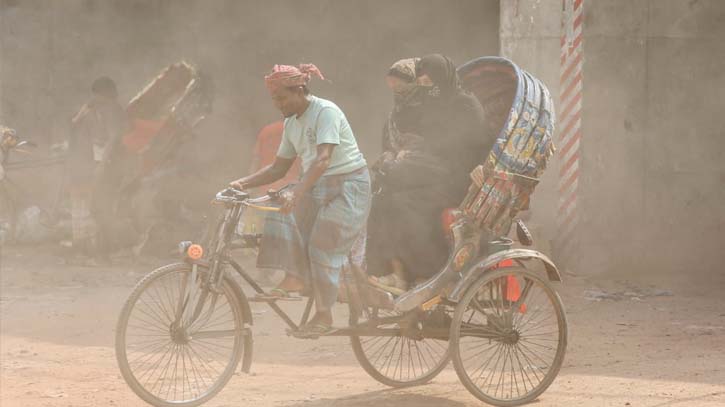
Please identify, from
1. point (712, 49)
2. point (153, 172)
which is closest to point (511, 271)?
point (712, 49)

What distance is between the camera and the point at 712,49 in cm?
1153

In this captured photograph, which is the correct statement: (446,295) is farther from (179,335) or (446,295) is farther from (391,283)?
(179,335)

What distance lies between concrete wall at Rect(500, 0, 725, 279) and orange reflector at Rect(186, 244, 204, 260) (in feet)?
20.3

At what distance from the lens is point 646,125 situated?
1146cm

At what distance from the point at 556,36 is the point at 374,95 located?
3541mm

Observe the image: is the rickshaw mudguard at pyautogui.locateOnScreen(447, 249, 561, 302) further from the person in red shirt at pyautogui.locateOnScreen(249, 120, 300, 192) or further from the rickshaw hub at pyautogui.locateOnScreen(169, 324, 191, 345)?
the person in red shirt at pyautogui.locateOnScreen(249, 120, 300, 192)

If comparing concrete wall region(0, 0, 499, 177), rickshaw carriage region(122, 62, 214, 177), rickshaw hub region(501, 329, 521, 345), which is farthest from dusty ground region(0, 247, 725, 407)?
concrete wall region(0, 0, 499, 177)

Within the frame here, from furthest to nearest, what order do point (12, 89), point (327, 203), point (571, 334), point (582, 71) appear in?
point (12, 89) < point (582, 71) < point (571, 334) < point (327, 203)

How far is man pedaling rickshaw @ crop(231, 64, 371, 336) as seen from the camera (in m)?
5.76

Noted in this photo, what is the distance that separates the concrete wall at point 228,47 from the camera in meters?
13.7

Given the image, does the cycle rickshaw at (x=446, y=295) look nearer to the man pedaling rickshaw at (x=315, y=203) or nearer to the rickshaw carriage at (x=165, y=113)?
the man pedaling rickshaw at (x=315, y=203)

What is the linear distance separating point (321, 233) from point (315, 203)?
19 cm

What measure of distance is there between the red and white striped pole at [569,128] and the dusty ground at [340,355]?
43 cm

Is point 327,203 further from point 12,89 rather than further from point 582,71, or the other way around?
point 12,89
